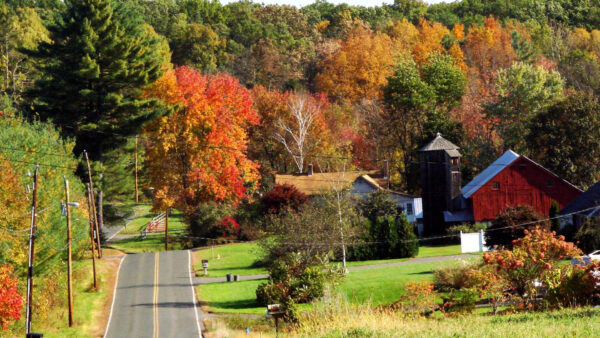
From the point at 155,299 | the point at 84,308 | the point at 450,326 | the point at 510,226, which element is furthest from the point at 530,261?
the point at 84,308

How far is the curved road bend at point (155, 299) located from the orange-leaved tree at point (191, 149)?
8.07m

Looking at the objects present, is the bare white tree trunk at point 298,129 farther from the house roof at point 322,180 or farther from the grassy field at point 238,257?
the grassy field at point 238,257

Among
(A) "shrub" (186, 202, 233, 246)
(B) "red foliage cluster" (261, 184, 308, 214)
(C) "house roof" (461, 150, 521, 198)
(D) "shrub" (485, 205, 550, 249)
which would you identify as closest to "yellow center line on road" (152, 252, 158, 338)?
(A) "shrub" (186, 202, 233, 246)

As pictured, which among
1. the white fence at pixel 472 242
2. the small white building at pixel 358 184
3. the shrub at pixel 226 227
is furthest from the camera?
the small white building at pixel 358 184

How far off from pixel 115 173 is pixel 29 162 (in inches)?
774

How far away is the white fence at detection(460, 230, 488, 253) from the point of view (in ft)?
192

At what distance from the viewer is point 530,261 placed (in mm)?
25547

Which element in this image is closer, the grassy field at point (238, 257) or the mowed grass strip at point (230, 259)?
the mowed grass strip at point (230, 259)

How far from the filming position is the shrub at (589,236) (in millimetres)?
49250

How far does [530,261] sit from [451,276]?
53.6 feet

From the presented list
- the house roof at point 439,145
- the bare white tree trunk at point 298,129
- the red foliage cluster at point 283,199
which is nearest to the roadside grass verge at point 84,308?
the red foliage cluster at point 283,199

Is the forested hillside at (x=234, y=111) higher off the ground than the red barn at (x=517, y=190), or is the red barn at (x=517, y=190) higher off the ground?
the forested hillside at (x=234, y=111)

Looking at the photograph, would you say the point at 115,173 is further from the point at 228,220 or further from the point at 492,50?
the point at 492,50

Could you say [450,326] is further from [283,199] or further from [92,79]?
[92,79]
